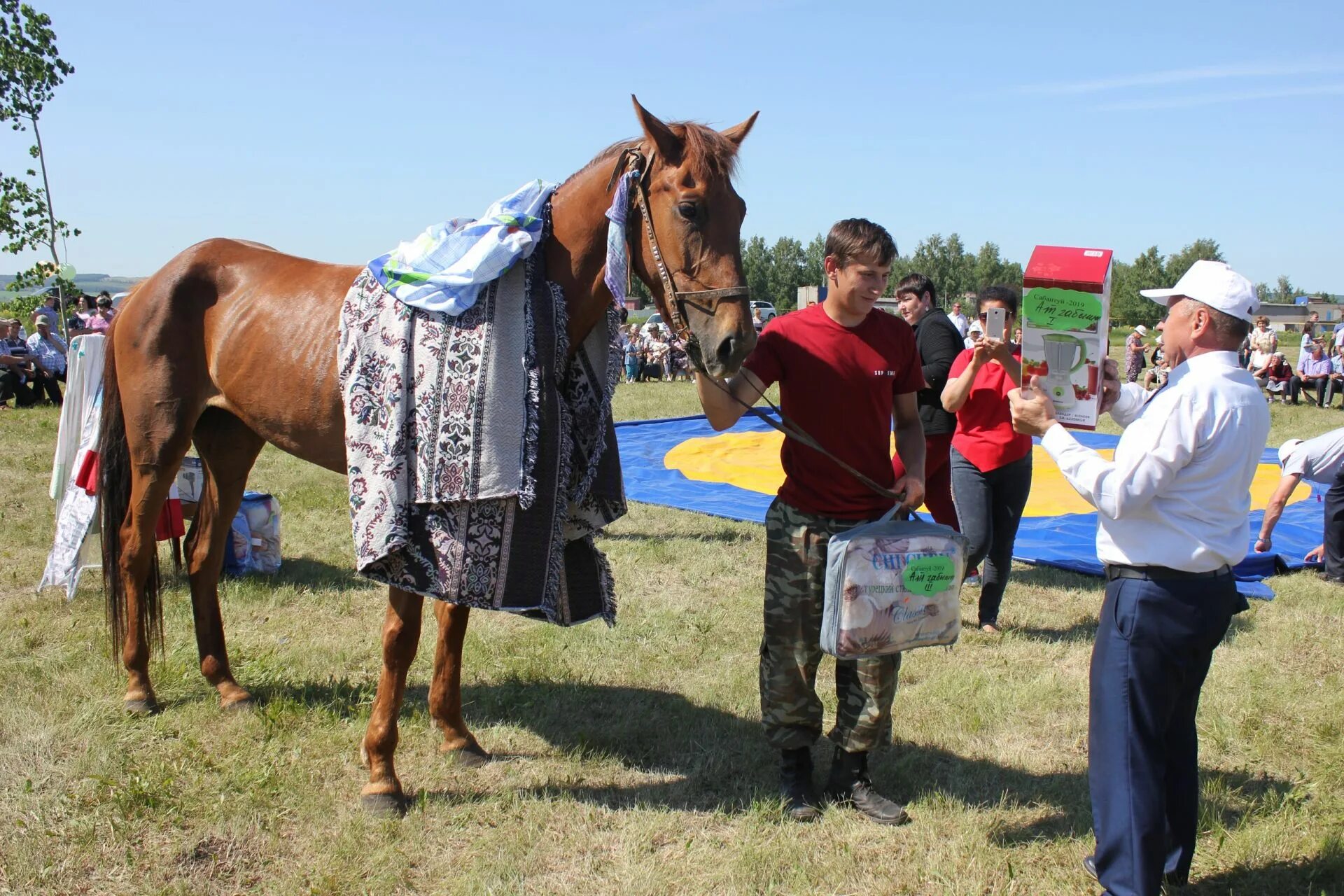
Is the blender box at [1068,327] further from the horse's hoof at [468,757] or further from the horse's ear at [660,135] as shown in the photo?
the horse's hoof at [468,757]

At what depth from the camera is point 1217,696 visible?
446 centimetres

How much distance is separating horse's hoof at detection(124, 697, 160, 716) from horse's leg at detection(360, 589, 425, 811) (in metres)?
1.37

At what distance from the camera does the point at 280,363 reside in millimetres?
3754

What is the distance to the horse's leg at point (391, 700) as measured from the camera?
3391mm

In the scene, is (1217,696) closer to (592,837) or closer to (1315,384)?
(592,837)

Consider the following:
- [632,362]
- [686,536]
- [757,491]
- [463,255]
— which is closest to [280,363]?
[463,255]

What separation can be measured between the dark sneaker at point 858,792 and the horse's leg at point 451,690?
1.44m

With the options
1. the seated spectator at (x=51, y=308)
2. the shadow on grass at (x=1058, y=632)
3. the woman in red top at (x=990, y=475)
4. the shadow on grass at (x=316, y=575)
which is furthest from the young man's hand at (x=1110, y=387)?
Result: the seated spectator at (x=51, y=308)

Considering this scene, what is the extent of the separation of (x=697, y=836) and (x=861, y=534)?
1.26m

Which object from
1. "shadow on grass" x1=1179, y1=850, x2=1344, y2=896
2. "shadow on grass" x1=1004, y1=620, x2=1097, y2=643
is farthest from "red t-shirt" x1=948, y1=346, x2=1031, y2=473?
"shadow on grass" x1=1179, y1=850, x2=1344, y2=896

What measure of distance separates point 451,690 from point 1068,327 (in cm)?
271

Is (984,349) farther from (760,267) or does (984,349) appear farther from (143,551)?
(760,267)

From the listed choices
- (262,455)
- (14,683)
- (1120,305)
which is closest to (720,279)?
(14,683)

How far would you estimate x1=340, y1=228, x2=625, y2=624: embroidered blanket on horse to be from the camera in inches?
120
